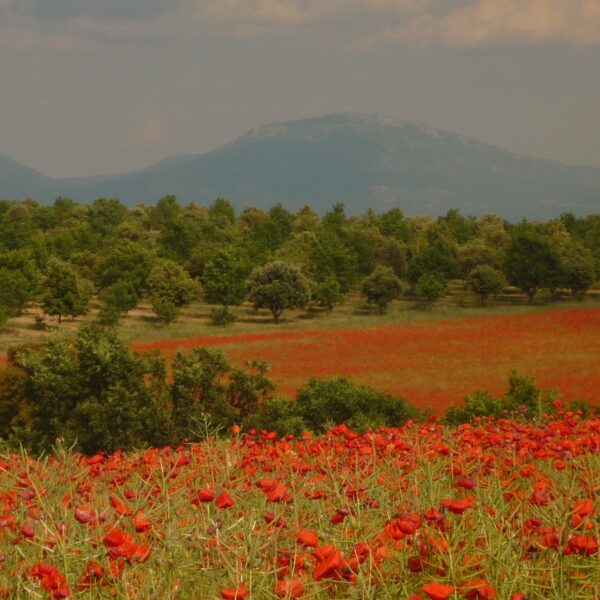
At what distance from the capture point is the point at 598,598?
3445 millimetres

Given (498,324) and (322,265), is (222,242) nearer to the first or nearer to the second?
(322,265)

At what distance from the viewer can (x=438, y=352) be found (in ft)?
161

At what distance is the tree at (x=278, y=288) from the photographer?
68.7 meters

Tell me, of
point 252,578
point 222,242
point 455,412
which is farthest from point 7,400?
point 222,242

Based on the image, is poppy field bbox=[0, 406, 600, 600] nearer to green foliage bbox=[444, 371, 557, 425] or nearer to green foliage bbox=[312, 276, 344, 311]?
green foliage bbox=[444, 371, 557, 425]

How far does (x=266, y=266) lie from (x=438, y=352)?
25598 millimetres

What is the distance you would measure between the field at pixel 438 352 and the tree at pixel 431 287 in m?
9.86

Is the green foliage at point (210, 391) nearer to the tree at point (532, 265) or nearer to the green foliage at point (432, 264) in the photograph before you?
the tree at point (532, 265)

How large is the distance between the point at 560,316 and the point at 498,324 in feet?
18.4

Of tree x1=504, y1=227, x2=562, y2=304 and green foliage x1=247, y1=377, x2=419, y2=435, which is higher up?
tree x1=504, y1=227, x2=562, y2=304

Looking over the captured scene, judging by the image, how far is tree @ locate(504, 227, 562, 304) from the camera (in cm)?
7638

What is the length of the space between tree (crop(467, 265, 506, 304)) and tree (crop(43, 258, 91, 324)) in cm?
3543

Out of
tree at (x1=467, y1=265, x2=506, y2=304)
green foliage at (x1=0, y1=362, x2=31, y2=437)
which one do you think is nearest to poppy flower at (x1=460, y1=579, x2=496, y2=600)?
green foliage at (x1=0, y1=362, x2=31, y2=437)

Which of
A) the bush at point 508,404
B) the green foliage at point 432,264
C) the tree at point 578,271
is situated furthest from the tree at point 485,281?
the bush at point 508,404
